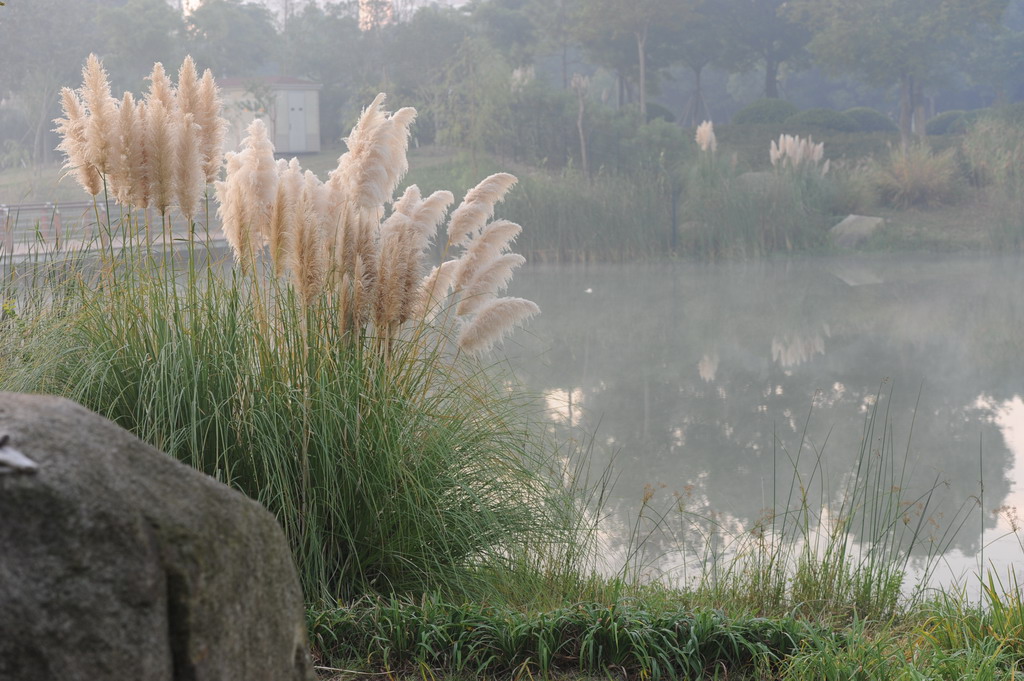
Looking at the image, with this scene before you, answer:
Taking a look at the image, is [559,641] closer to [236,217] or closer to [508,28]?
[236,217]

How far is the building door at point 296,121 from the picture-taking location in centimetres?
2725

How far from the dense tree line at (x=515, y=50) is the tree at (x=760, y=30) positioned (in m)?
0.04

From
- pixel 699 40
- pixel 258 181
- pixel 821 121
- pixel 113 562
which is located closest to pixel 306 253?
pixel 258 181

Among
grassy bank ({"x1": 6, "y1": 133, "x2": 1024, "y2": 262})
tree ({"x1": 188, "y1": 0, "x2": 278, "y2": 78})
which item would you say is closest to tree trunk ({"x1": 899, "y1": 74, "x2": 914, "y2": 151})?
grassy bank ({"x1": 6, "y1": 133, "x2": 1024, "y2": 262})

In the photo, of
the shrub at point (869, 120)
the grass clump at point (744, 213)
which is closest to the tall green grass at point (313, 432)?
the grass clump at point (744, 213)

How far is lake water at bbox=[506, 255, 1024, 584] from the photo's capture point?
4.20 m

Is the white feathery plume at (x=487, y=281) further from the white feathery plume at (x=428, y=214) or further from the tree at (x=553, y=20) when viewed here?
the tree at (x=553, y=20)

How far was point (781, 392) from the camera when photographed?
6945mm

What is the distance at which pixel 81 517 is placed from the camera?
1003 millimetres

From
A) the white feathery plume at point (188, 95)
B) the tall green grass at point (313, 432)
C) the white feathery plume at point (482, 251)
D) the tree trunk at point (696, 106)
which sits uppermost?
the tree trunk at point (696, 106)

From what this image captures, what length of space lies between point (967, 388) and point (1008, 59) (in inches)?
1199

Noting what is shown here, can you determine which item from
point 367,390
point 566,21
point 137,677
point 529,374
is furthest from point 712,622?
point 566,21

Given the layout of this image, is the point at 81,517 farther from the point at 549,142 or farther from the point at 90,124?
the point at 549,142

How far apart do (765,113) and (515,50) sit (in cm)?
825
